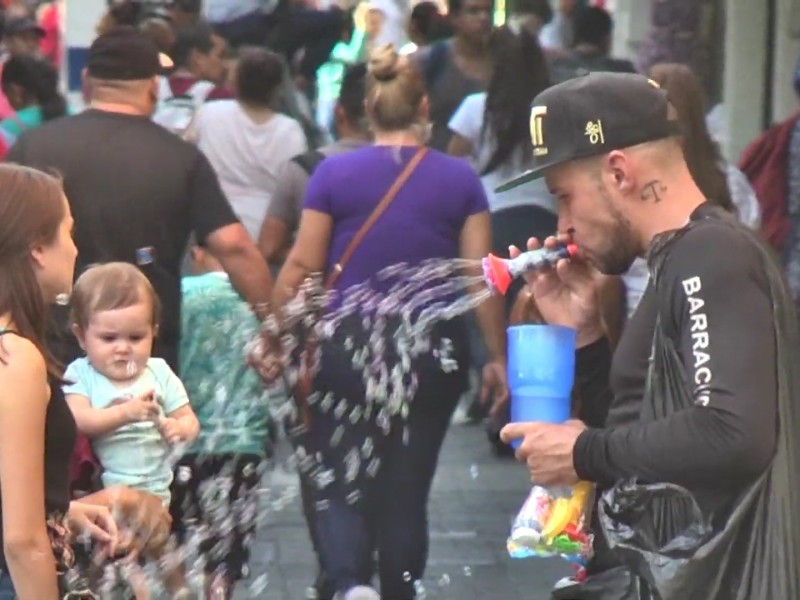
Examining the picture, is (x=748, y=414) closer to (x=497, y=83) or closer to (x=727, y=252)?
(x=727, y=252)

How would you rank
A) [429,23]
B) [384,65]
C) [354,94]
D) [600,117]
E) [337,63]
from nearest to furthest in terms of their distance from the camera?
[600,117]
[384,65]
[354,94]
[429,23]
[337,63]

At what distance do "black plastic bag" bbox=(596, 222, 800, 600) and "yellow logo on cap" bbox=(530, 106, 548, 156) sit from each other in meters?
0.34

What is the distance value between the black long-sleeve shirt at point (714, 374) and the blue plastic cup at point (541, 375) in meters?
0.50

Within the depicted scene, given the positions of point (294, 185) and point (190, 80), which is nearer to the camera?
point (294, 185)

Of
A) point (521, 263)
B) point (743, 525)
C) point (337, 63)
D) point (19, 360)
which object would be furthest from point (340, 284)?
point (337, 63)

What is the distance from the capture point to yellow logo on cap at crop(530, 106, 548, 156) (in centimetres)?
384

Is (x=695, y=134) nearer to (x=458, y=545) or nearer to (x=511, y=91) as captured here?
(x=458, y=545)

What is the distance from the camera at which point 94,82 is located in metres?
6.89

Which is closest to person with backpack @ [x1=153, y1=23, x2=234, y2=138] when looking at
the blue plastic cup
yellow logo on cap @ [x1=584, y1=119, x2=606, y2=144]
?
the blue plastic cup

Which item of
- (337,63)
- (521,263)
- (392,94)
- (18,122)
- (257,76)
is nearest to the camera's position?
(521,263)

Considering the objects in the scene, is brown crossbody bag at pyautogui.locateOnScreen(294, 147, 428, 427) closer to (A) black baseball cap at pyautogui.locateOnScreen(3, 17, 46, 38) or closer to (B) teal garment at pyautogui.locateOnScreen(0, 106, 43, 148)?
(B) teal garment at pyautogui.locateOnScreen(0, 106, 43, 148)

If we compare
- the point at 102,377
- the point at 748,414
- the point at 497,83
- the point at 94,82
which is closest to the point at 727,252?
the point at 748,414

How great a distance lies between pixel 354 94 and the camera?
27.9 feet

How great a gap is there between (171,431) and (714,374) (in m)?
2.73
